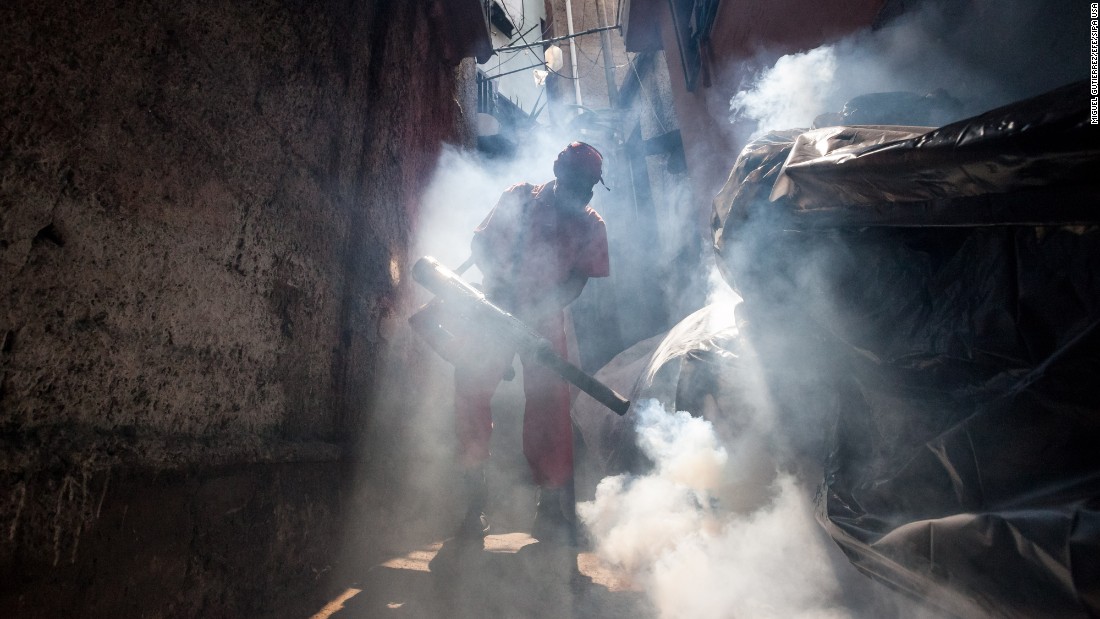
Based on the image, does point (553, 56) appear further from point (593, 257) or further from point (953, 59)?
point (953, 59)

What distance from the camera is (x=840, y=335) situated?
1692 mm

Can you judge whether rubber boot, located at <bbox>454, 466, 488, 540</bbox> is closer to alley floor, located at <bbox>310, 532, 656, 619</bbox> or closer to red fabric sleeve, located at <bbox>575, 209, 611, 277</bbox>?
alley floor, located at <bbox>310, 532, 656, 619</bbox>

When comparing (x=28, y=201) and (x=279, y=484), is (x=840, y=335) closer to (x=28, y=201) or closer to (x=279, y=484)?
(x=279, y=484)

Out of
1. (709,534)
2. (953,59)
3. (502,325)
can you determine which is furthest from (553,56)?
(709,534)

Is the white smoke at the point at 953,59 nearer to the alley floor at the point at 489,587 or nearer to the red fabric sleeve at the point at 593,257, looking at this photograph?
the red fabric sleeve at the point at 593,257

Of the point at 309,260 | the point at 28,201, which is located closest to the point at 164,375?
the point at 28,201

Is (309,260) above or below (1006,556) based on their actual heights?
above

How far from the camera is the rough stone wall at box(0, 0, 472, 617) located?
106 cm

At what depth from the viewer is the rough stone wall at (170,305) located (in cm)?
106

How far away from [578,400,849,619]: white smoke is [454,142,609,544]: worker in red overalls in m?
0.50

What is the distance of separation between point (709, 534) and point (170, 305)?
2.55 meters

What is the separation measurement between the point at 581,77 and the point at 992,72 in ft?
48.1

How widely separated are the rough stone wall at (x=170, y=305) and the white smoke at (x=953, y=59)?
313 centimetres

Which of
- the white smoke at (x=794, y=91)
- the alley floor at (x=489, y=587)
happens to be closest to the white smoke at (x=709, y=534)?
the alley floor at (x=489, y=587)
